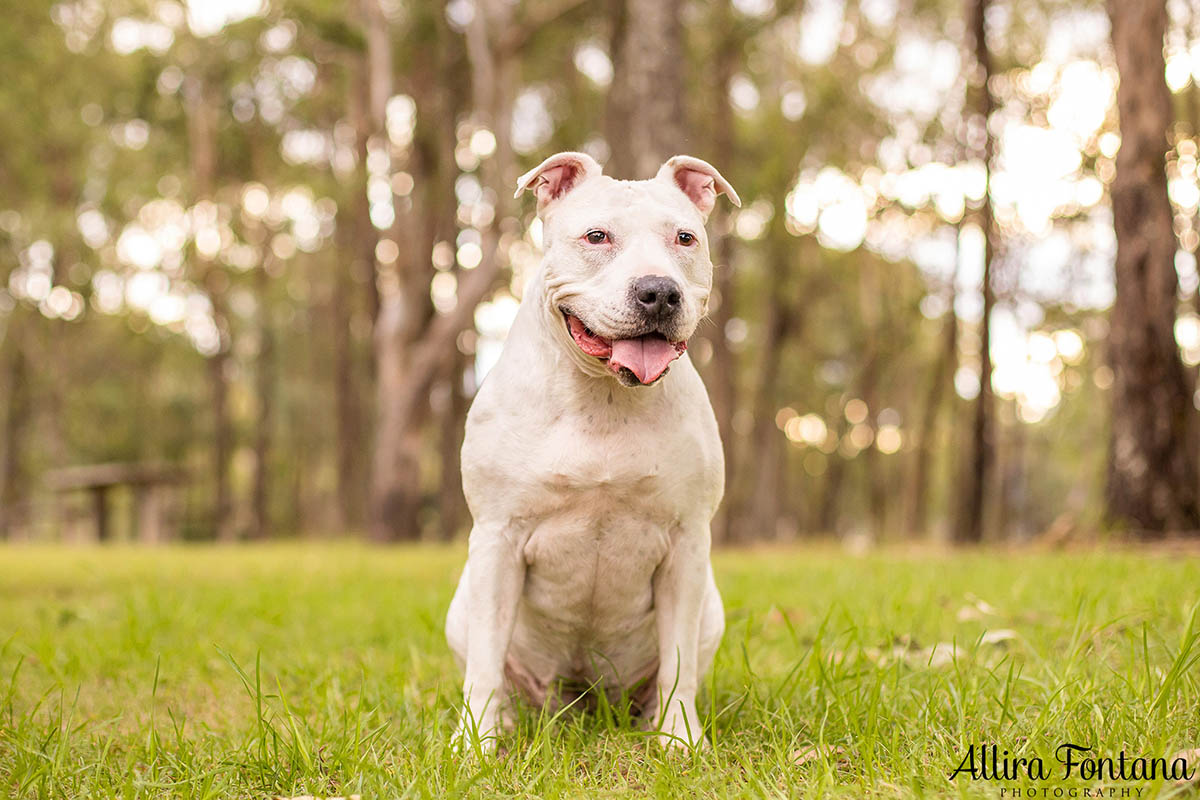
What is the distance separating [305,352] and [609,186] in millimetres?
35133

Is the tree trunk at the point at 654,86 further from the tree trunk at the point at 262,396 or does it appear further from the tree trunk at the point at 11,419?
the tree trunk at the point at 11,419

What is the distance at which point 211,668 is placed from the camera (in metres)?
4.30

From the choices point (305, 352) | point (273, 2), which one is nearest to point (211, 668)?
point (273, 2)

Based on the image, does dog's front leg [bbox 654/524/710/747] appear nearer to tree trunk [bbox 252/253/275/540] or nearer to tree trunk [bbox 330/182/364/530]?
tree trunk [bbox 330/182/364/530]

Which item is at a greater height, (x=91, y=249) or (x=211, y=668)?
(x=91, y=249)

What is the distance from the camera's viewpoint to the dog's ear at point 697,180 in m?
3.25

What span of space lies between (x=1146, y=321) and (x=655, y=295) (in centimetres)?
713

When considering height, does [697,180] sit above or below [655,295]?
above

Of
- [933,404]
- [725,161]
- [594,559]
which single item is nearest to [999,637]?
[594,559]

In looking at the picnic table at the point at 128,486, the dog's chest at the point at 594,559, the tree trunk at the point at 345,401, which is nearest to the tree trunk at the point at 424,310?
the tree trunk at the point at 345,401

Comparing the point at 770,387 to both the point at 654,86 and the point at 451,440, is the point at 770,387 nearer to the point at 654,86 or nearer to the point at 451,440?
the point at 451,440

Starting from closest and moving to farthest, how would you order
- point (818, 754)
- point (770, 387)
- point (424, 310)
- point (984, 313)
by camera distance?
point (818, 754) → point (984, 313) → point (424, 310) → point (770, 387)

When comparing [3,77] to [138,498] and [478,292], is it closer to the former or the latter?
[478,292]

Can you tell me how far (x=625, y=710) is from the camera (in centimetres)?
317
